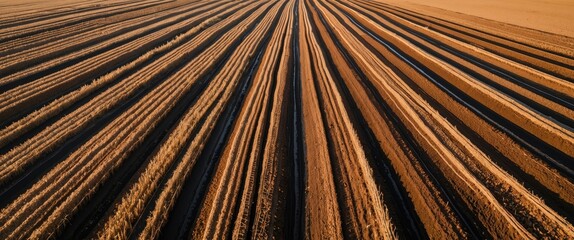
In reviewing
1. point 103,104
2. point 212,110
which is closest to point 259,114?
point 212,110

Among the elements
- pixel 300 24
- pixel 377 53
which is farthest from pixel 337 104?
pixel 300 24

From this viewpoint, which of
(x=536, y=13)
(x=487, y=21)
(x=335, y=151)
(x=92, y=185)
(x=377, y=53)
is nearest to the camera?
(x=92, y=185)

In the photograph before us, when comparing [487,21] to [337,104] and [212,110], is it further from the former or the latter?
[212,110]

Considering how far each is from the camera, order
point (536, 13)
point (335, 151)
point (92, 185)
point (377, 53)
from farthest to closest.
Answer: point (536, 13) < point (377, 53) < point (335, 151) < point (92, 185)

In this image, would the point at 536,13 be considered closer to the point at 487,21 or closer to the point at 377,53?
the point at 487,21

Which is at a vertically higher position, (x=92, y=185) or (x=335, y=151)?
(x=335, y=151)

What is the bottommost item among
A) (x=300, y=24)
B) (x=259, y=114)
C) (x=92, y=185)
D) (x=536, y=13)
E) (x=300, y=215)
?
(x=92, y=185)

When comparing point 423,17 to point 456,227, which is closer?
point 456,227
